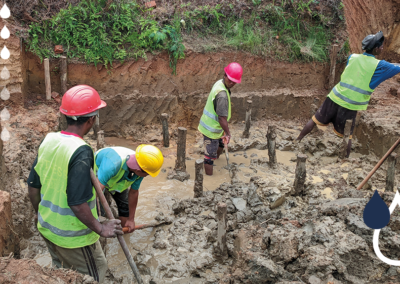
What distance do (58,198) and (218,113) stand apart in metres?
3.14

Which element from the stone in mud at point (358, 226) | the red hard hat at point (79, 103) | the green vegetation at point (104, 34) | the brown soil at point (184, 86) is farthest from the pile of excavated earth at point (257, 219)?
the green vegetation at point (104, 34)

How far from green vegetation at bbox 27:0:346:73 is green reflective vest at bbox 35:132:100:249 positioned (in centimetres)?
498

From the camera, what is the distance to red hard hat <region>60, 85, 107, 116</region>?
99.3 inches

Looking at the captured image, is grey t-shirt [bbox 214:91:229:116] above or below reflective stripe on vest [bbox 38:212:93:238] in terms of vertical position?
above

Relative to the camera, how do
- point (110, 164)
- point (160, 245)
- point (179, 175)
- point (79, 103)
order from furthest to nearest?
point (179, 175) < point (160, 245) < point (110, 164) < point (79, 103)

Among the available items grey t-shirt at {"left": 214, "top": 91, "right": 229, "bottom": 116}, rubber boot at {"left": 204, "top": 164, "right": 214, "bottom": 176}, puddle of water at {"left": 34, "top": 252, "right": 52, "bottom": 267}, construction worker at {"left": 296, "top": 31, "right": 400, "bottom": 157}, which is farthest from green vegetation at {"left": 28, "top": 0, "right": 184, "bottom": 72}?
puddle of water at {"left": 34, "top": 252, "right": 52, "bottom": 267}

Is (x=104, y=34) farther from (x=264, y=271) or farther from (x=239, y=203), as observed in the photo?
(x=264, y=271)

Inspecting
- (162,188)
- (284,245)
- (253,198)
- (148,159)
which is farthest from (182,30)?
(284,245)

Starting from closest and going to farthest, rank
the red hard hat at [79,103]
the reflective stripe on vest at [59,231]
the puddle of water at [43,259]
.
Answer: the red hard hat at [79,103], the reflective stripe on vest at [59,231], the puddle of water at [43,259]

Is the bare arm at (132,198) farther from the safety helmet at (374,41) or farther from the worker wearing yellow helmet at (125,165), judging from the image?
the safety helmet at (374,41)

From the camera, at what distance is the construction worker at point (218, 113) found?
5.16 metres

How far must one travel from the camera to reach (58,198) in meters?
2.53

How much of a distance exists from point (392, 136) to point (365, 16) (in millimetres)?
3440

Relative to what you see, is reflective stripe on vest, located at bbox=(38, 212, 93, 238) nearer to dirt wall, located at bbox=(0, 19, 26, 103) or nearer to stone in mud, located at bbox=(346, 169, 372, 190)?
dirt wall, located at bbox=(0, 19, 26, 103)
